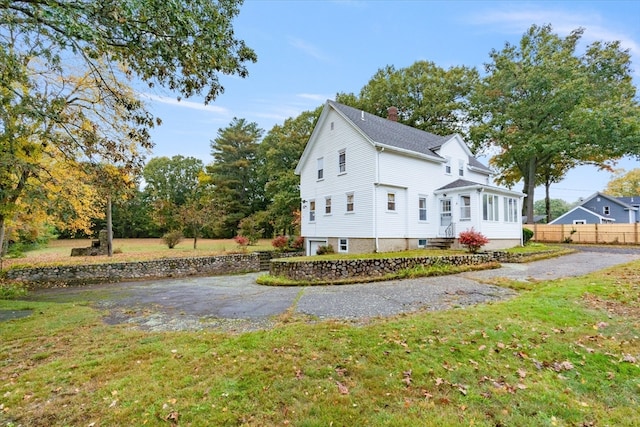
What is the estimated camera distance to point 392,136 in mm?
17875

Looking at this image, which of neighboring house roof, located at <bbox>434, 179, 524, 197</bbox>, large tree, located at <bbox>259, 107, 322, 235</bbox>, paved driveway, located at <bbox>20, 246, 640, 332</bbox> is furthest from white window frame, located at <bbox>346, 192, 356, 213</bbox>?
large tree, located at <bbox>259, 107, 322, 235</bbox>

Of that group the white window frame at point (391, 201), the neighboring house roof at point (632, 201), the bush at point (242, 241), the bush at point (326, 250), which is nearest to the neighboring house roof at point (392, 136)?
the white window frame at point (391, 201)

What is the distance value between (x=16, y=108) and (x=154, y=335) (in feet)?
16.7

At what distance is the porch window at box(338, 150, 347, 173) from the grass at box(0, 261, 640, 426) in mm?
12575

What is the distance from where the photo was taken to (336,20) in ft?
39.8

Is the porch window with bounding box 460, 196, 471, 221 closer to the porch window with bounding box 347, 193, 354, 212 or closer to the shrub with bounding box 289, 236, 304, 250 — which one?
the porch window with bounding box 347, 193, 354, 212

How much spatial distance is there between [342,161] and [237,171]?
3006 cm

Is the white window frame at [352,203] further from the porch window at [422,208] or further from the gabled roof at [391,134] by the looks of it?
the porch window at [422,208]

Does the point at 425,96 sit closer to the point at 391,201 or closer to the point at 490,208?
the point at 490,208

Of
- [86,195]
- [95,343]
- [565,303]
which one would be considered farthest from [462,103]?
[95,343]

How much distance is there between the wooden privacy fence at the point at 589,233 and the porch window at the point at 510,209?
8.94m

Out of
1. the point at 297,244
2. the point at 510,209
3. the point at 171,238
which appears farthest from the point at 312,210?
the point at 171,238

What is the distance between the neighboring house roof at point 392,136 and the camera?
53.8ft

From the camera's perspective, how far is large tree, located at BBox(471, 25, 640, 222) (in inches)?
949
